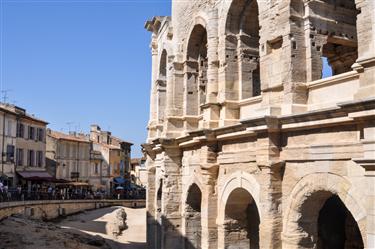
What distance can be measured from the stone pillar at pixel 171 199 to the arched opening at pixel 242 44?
4.99 m

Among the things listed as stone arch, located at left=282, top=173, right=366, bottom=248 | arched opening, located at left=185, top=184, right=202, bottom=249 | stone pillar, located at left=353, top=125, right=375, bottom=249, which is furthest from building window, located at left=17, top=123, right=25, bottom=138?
stone pillar, located at left=353, top=125, right=375, bottom=249

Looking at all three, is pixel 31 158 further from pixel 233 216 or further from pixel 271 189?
pixel 271 189

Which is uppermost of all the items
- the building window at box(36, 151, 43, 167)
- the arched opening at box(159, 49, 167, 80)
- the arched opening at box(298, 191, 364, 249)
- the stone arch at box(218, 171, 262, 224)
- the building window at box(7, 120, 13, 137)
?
the arched opening at box(159, 49, 167, 80)

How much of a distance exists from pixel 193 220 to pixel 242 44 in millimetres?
6627

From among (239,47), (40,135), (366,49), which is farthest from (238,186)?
(40,135)

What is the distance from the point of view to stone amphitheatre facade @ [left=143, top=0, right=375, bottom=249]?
362 inches

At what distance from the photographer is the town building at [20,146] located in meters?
34.1

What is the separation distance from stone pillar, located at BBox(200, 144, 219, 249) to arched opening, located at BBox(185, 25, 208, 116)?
3409mm

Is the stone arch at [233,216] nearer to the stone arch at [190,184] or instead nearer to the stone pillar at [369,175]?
the stone arch at [190,184]

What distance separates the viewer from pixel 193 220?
1723 centimetres

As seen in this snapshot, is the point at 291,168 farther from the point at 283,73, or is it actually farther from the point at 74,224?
the point at 74,224

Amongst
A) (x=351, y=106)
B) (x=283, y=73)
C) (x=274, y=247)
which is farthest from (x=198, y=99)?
(x=351, y=106)

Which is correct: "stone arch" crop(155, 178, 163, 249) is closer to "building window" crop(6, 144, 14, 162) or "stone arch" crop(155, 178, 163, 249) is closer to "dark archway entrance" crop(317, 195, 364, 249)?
"dark archway entrance" crop(317, 195, 364, 249)

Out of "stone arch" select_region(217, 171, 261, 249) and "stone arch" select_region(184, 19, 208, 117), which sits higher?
"stone arch" select_region(184, 19, 208, 117)
